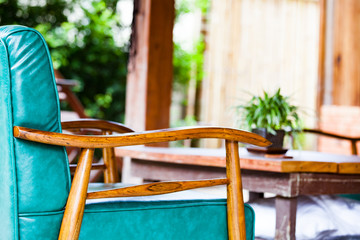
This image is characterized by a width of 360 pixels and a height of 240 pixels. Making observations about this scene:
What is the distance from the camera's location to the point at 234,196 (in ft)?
4.47

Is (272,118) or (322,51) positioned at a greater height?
(322,51)

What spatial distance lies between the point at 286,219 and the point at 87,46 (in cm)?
400

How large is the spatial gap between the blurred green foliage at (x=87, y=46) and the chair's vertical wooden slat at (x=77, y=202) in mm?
4112

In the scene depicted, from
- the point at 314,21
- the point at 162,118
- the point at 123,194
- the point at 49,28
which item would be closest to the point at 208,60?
the point at 314,21

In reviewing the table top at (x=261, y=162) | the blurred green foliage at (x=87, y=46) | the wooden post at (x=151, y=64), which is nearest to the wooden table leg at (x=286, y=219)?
the table top at (x=261, y=162)

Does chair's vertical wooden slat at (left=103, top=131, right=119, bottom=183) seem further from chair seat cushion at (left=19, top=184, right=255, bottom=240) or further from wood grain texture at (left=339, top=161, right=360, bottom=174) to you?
wood grain texture at (left=339, top=161, right=360, bottom=174)

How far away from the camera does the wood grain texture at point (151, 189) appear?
1.21 meters

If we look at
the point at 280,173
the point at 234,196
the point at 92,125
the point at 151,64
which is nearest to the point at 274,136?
the point at 280,173

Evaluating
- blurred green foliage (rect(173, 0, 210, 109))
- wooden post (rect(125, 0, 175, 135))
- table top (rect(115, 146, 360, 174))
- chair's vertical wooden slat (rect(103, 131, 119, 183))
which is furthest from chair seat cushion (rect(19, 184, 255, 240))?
blurred green foliage (rect(173, 0, 210, 109))

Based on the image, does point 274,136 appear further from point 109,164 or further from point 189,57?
point 189,57

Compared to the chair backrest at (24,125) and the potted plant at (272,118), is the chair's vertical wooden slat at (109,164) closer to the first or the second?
the potted plant at (272,118)

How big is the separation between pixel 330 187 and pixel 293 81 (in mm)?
3898

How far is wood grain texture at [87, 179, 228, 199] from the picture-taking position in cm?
121

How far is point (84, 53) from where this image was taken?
5.28m
